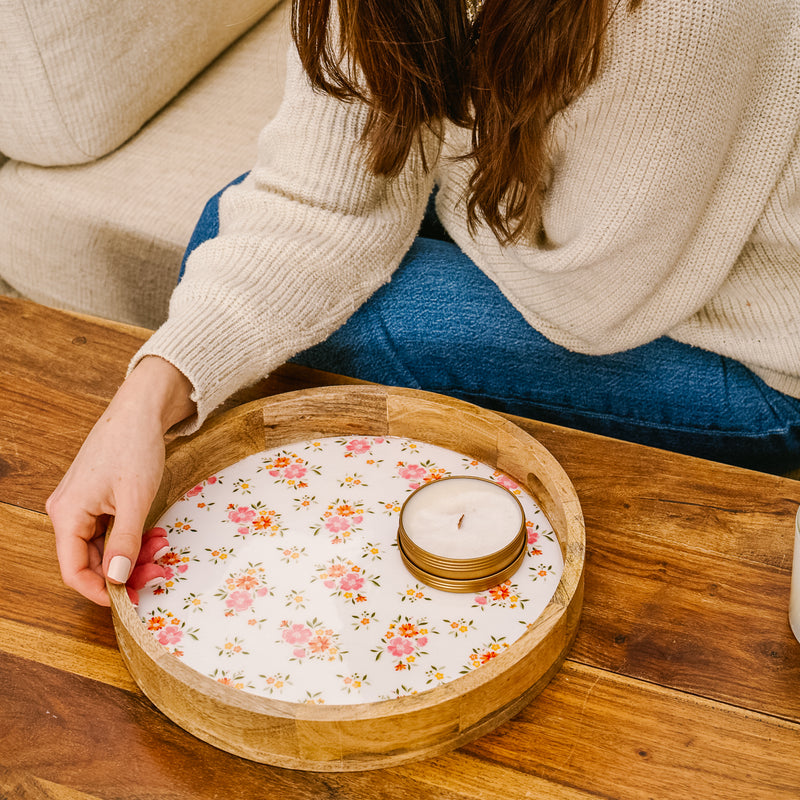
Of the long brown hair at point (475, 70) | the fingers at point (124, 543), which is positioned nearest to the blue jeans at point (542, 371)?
the long brown hair at point (475, 70)

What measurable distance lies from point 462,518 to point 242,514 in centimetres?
20

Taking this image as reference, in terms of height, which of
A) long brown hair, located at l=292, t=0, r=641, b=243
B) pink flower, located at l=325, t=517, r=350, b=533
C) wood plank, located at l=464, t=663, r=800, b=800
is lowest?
wood plank, located at l=464, t=663, r=800, b=800

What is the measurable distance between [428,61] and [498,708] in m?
0.54

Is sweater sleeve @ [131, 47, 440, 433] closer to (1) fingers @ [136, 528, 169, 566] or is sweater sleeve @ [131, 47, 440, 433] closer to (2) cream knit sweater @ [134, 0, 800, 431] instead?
(2) cream knit sweater @ [134, 0, 800, 431]

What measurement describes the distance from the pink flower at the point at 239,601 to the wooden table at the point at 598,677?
0.30ft

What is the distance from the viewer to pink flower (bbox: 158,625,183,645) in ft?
2.13

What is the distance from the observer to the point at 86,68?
1.33m

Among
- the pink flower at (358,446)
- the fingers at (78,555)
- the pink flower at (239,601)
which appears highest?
the fingers at (78,555)

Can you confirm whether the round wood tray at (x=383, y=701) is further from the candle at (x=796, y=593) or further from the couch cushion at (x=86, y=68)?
the couch cushion at (x=86, y=68)

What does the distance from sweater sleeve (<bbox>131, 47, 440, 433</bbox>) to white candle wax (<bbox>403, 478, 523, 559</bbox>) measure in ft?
0.77

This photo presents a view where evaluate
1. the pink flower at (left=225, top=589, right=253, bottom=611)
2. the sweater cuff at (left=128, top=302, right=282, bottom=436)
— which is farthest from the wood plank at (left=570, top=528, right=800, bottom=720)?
the sweater cuff at (left=128, top=302, right=282, bottom=436)

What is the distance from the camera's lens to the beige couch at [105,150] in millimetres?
1306

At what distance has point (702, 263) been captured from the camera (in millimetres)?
875

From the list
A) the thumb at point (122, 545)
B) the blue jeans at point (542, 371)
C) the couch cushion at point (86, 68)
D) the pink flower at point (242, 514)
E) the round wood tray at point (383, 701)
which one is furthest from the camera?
the couch cushion at point (86, 68)
